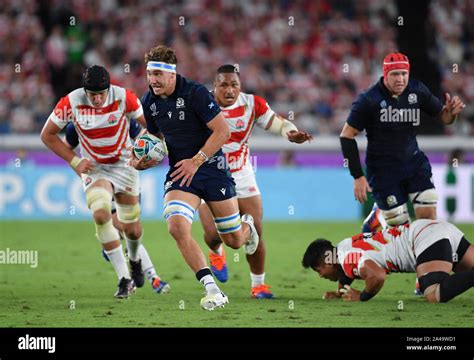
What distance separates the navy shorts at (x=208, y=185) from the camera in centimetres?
987

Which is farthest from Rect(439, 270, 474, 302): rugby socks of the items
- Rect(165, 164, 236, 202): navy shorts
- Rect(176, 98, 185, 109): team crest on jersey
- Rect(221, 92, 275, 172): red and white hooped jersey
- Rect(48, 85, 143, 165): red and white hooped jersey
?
Rect(48, 85, 143, 165): red and white hooped jersey

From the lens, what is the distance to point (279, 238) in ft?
60.6

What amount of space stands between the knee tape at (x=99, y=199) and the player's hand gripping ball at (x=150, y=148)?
1170mm

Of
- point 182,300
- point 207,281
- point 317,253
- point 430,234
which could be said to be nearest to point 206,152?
point 207,281

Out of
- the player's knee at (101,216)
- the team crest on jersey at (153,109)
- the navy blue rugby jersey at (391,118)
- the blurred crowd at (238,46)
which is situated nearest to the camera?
the team crest on jersey at (153,109)

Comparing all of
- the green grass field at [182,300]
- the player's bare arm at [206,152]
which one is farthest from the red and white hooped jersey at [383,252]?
the player's bare arm at [206,152]

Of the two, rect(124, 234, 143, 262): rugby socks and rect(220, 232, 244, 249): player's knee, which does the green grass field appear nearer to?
rect(124, 234, 143, 262): rugby socks

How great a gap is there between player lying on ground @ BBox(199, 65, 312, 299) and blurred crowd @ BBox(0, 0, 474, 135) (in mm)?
12626

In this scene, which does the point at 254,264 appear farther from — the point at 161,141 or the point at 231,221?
the point at 161,141

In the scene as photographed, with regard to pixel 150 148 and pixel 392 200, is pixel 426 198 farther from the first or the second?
pixel 150 148

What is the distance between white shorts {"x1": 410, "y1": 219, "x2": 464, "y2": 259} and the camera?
32.4ft

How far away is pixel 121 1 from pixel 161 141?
17.8 m

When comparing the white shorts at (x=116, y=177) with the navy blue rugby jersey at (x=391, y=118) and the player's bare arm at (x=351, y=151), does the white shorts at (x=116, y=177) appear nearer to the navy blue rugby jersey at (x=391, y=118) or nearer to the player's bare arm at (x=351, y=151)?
the player's bare arm at (x=351, y=151)

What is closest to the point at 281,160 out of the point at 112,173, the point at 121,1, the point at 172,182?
the point at 121,1
